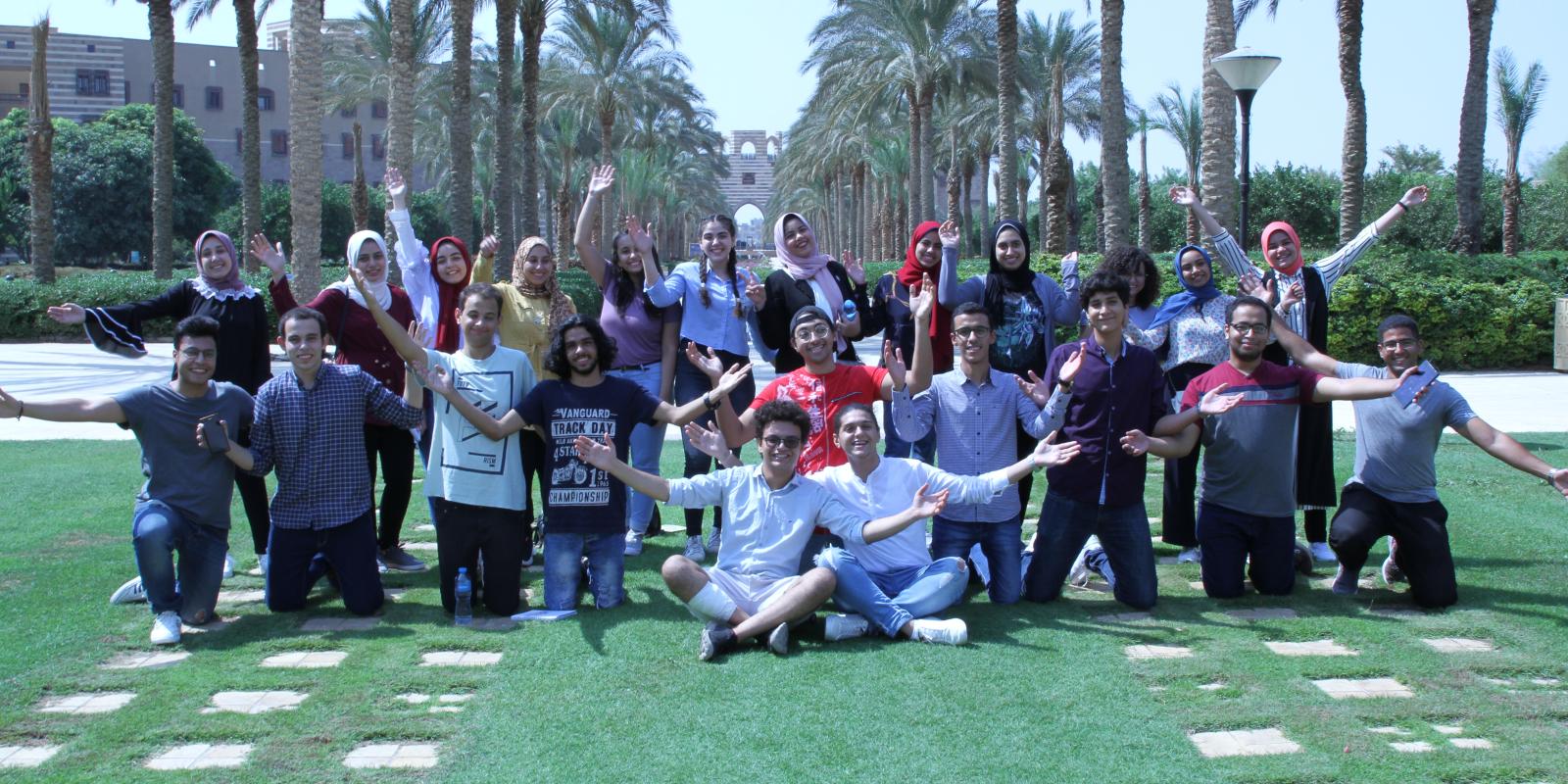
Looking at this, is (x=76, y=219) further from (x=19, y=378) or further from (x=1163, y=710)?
(x=1163, y=710)

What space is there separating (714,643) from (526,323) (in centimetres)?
244

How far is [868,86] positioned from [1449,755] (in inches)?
1259

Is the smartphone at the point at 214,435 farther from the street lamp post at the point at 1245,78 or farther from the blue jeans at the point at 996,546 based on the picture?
the street lamp post at the point at 1245,78

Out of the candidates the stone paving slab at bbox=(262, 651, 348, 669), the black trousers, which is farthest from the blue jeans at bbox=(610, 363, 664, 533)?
the black trousers

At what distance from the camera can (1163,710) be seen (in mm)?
4383

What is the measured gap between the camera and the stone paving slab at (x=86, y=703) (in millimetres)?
4477

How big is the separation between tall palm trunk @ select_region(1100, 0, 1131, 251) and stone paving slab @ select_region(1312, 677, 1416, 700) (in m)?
14.1

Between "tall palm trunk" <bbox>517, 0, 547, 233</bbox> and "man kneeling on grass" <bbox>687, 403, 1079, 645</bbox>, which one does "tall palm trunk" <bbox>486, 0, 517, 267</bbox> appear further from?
"man kneeling on grass" <bbox>687, 403, 1079, 645</bbox>

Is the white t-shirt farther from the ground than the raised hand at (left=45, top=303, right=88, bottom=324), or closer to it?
closer to it

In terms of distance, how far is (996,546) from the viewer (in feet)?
19.4

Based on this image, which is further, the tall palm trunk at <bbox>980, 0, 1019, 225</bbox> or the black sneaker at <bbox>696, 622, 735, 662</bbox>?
the tall palm trunk at <bbox>980, 0, 1019, 225</bbox>

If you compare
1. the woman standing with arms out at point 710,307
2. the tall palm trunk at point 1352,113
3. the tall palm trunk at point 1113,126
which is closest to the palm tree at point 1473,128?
the tall palm trunk at point 1352,113

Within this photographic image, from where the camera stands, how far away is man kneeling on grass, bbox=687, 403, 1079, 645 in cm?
523

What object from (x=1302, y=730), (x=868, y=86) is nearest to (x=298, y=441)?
(x=1302, y=730)
